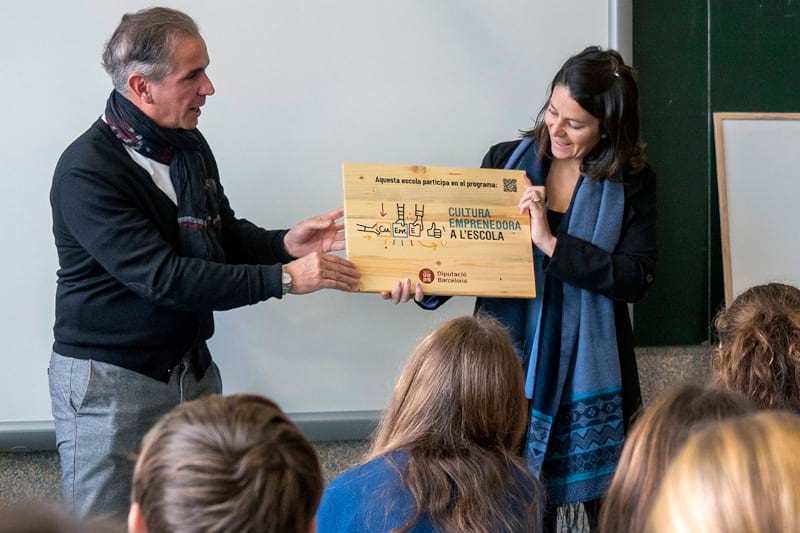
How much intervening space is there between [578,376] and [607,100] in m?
0.73

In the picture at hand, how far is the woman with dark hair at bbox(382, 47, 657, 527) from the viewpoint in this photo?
2404 millimetres

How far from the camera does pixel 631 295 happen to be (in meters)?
2.42

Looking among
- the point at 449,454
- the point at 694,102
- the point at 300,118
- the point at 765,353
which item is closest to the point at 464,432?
the point at 449,454

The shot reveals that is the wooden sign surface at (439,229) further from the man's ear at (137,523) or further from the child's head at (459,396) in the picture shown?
the man's ear at (137,523)

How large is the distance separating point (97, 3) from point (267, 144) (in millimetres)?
636

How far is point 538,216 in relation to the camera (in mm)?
2461

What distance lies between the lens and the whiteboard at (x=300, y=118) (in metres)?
2.71

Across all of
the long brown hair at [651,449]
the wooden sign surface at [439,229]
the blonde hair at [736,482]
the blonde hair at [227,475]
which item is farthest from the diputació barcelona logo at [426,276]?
the blonde hair at [736,482]

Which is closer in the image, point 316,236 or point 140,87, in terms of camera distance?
point 140,87

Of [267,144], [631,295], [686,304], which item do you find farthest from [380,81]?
[686,304]

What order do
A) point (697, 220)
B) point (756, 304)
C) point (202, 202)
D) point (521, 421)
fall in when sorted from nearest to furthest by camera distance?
point (521, 421) < point (756, 304) < point (202, 202) < point (697, 220)

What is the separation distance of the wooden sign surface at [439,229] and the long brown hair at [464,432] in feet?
2.30

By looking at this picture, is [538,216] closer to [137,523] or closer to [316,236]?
[316,236]

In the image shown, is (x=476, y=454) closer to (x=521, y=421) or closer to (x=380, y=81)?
(x=521, y=421)
